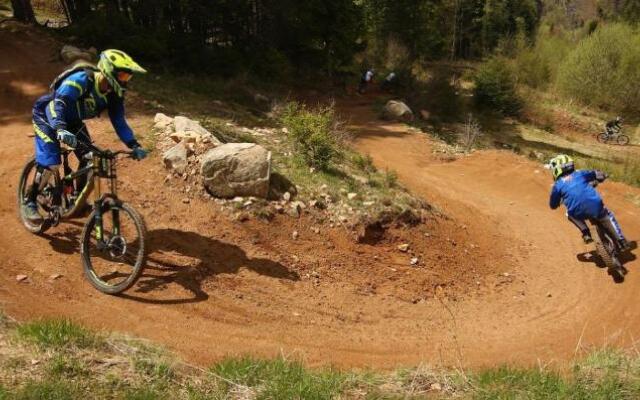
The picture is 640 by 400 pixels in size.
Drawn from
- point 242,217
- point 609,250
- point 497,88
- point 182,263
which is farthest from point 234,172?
point 497,88

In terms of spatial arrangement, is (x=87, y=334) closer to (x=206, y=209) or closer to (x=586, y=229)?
(x=206, y=209)

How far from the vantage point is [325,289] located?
7.26m

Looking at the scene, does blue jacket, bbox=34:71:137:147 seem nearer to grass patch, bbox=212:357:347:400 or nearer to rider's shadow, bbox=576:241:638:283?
grass patch, bbox=212:357:347:400

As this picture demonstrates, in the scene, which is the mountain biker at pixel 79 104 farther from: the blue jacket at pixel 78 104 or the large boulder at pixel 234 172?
the large boulder at pixel 234 172

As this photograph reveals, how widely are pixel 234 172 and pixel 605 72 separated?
32972 mm

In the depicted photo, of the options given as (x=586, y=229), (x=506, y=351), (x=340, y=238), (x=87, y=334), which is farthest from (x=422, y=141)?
(x=87, y=334)

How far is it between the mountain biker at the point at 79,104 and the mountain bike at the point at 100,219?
0.21 metres

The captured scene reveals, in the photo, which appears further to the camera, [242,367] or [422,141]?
[422,141]

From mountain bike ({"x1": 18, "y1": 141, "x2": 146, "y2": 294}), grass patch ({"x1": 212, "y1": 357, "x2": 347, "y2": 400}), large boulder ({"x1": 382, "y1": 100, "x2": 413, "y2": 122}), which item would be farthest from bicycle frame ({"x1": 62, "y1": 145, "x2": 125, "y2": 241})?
large boulder ({"x1": 382, "y1": 100, "x2": 413, "y2": 122})

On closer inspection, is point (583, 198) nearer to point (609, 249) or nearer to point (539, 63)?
point (609, 249)

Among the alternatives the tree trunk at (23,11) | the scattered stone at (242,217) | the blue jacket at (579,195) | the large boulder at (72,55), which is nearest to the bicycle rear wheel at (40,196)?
the scattered stone at (242,217)

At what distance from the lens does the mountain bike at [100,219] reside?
18.5 ft

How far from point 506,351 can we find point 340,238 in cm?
288

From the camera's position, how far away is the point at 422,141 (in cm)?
1880
